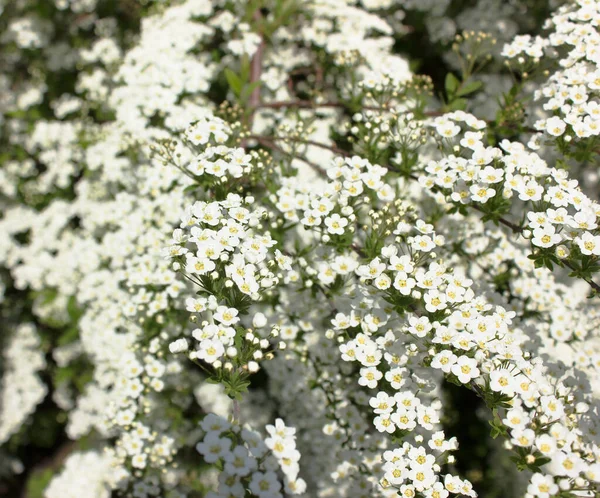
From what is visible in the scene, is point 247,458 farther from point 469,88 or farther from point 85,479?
point 85,479

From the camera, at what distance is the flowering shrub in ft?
8.09

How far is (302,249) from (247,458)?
5.44 feet

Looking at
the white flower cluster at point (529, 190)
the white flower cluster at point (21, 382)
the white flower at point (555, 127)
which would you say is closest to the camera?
the white flower cluster at point (529, 190)

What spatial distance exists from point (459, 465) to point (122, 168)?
5500mm

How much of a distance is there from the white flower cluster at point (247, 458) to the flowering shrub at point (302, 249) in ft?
0.04

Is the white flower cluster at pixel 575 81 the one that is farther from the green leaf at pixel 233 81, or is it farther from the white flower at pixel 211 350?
the white flower at pixel 211 350

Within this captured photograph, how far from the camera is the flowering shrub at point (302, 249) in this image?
8.09 feet

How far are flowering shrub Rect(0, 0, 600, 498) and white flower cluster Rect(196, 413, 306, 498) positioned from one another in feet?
0.04

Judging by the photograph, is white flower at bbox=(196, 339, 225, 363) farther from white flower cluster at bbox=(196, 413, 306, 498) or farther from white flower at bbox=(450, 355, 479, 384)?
white flower at bbox=(450, 355, 479, 384)

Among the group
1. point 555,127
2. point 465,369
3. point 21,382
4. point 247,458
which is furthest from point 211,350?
point 21,382

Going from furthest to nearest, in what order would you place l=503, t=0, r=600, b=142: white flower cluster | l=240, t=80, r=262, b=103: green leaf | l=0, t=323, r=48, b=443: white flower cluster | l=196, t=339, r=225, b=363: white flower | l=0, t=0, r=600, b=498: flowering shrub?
l=0, t=323, r=48, b=443: white flower cluster → l=240, t=80, r=262, b=103: green leaf → l=503, t=0, r=600, b=142: white flower cluster → l=0, t=0, r=600, b=498: flowering shrub → l=196, t=339, r=225, b=363: white flower

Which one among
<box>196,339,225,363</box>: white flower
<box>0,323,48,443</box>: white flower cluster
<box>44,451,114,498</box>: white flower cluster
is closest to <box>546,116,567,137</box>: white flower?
<box>196,339,225,363</box>: white flower

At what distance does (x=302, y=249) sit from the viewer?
11.7 feet

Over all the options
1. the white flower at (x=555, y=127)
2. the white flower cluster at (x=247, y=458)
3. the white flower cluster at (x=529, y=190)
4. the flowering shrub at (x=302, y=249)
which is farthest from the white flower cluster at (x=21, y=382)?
the white flower at (x=555, y=127)
